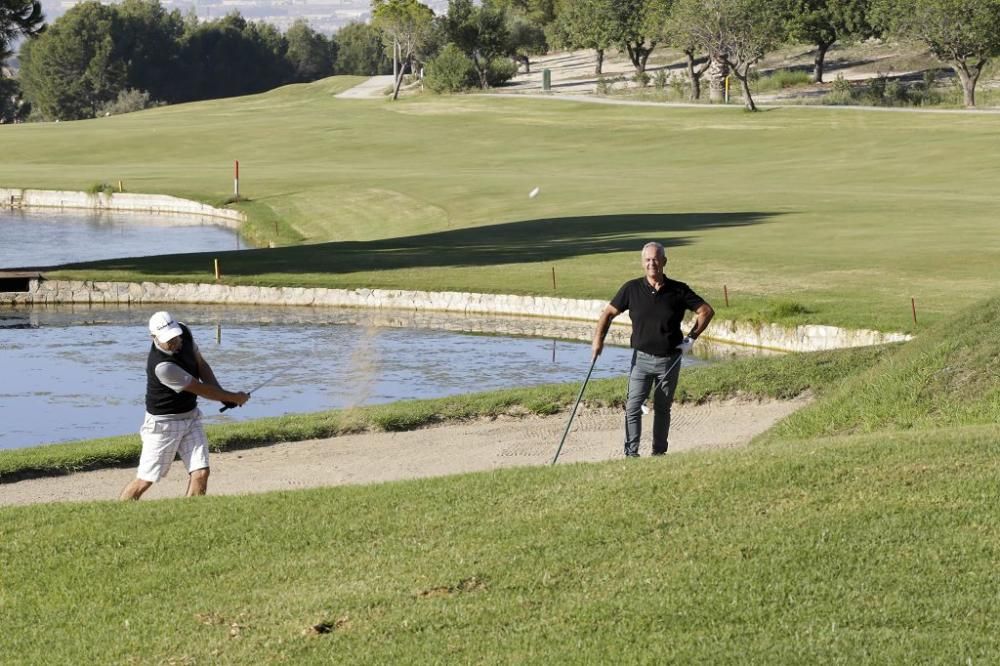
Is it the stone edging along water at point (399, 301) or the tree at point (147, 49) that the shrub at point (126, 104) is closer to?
the tree at point (147, 49)

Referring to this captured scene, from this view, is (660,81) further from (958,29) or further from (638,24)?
(958,29)

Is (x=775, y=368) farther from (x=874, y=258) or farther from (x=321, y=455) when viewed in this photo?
(x=874, y=258)

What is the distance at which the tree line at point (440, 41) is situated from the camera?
3191 inches

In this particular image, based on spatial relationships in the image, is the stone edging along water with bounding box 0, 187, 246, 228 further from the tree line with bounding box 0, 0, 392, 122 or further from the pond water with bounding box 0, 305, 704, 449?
the tree line with bounding box 0, 0, 392, 122

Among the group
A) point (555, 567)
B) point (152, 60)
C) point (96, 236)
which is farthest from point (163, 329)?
point (152, 60)

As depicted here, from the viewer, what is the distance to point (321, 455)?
1722 centimetres

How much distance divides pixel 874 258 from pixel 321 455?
19274mm

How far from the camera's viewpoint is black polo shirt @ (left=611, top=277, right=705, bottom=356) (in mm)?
14094

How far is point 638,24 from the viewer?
10906 centimetres

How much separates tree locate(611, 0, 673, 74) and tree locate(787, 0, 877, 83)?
1094 centimetres

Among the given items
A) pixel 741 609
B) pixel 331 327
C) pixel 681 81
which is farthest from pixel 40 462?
pixel 681 81

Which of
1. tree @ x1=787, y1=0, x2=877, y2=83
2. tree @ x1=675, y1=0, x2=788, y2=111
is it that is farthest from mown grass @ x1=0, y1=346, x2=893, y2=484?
tree @ x1=787, y1=0, x2=877, y2=83

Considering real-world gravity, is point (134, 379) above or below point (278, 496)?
below

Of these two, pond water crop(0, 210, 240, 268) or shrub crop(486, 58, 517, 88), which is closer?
pond water crop(0, 210, 240, 268)
